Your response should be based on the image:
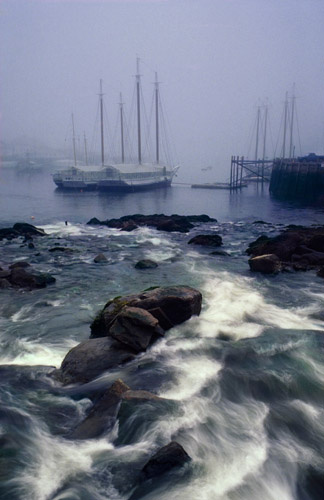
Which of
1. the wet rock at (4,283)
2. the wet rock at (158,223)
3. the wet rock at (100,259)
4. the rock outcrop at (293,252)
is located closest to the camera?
the wet rock at (4,283)

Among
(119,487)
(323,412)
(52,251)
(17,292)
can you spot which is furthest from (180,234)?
(119,487)

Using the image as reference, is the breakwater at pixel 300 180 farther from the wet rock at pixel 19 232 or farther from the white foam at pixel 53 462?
the white foam at pixel 53 462

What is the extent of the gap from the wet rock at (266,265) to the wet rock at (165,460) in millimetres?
14544

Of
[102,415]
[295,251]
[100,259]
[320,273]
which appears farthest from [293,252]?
[102,415]

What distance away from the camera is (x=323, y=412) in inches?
331

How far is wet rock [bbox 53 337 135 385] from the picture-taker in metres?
9.59

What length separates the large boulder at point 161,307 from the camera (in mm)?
12211

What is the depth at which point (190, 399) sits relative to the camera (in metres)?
8.70

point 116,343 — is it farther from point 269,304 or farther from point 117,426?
point 269,304

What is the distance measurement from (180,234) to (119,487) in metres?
29.2

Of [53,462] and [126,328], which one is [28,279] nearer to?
[126,328]

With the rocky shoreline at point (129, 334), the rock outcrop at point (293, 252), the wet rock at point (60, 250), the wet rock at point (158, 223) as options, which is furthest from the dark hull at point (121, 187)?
the rocky shoreline at point (129, 334)

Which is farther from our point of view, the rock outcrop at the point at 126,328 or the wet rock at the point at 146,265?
the wet rock at the point at 146,265

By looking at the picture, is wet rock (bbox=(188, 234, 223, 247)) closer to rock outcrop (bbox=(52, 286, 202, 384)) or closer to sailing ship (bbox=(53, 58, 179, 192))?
rock outcrop (bbox=(52, 286, 202, 384))
